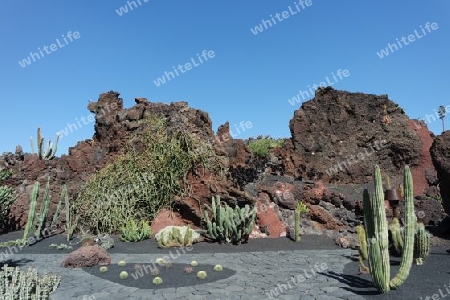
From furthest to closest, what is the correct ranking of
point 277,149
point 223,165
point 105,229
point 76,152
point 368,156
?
point 277,149, point 368,156, point 76,152, point 223,165, point 105,229

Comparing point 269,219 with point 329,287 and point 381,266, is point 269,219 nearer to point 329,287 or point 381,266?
point 329,287

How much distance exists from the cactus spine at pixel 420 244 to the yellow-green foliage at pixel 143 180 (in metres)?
5.99

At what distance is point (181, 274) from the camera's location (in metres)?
6.09

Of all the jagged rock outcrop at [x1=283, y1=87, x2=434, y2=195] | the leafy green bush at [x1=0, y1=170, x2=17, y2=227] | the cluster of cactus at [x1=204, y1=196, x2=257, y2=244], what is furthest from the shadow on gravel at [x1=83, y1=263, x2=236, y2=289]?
the jagged rock outcrop at [x1=283, y1=87, x2=434, y2=195]

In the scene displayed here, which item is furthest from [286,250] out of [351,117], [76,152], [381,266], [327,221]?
[351,117]

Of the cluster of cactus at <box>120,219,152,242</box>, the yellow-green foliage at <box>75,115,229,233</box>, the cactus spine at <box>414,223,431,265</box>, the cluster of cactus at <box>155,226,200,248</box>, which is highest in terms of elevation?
the yellow-green foliage at <box>75,115,229,233</box>

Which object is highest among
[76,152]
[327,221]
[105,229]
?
[76,152]

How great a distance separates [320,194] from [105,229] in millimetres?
6054

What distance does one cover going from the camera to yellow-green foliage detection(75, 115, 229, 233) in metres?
10.7

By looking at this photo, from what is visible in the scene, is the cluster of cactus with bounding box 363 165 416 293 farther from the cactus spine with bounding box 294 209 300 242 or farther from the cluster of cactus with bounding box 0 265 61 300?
the cactus spine with bounding box 294 209 300 242

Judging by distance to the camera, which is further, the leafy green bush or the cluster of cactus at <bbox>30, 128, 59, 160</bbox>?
the cluster of cactus at <bbox>30, 128, 59, 160</bbox>

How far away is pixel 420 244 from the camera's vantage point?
6293 mm

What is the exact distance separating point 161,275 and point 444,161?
665cm

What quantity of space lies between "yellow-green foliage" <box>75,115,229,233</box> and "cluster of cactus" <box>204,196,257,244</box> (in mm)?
1767
